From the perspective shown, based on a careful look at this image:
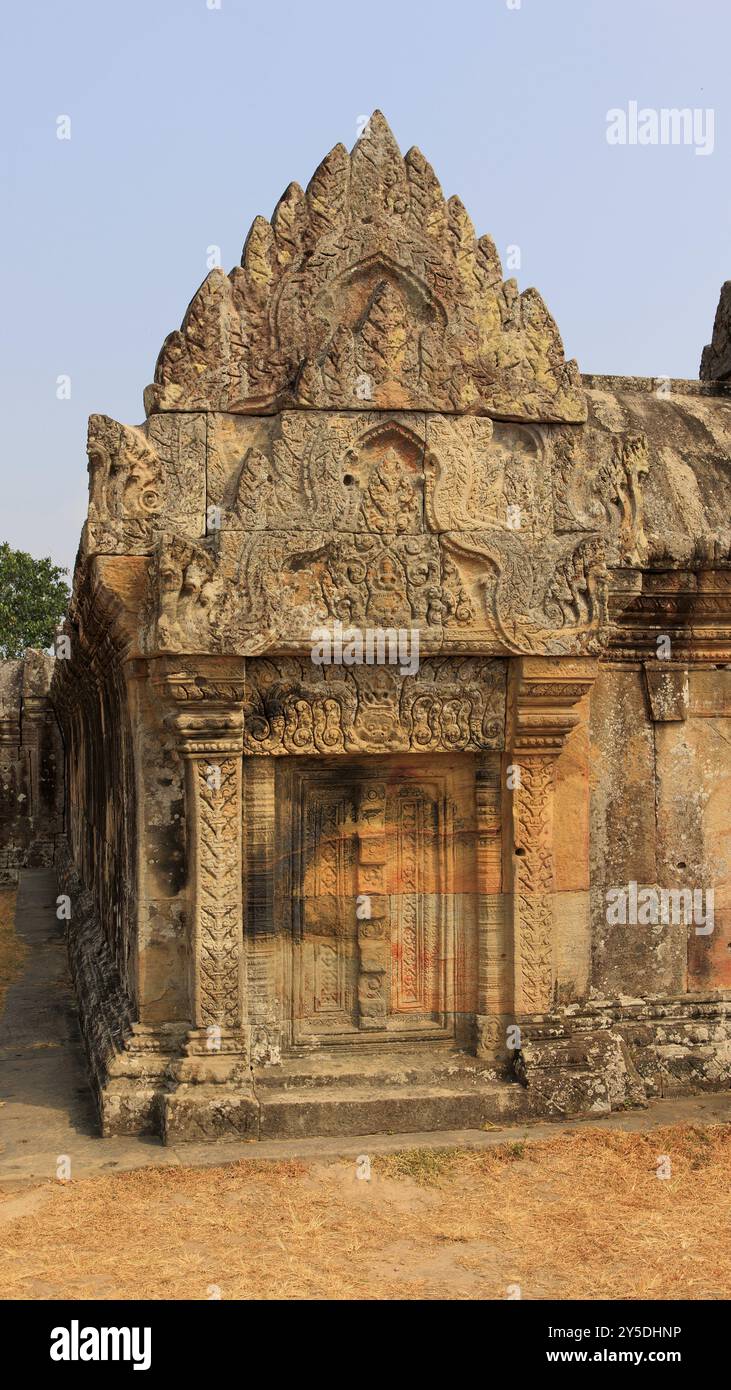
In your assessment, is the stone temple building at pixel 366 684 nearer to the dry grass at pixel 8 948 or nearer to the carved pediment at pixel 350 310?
the carved pediment at pixel 350 310

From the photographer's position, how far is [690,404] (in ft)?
31.6

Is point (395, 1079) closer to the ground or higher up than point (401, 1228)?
higher up

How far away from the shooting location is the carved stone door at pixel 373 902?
25.3 feet

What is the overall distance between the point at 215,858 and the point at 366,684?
131 centimetres

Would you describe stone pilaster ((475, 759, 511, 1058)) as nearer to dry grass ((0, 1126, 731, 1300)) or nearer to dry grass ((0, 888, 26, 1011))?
dry grass ((0, 1126, 731, 1300))

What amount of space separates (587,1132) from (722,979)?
186 cm

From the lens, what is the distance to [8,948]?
14102 millimetres

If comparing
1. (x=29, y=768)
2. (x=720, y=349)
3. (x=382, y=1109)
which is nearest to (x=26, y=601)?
(x=29, y=768)

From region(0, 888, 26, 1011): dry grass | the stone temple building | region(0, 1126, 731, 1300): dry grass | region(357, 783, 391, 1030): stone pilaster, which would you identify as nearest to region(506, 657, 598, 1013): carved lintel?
the stone temple building

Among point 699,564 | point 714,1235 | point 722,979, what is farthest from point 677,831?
point 714,1235

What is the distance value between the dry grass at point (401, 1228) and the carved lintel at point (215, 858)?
3.21 feet

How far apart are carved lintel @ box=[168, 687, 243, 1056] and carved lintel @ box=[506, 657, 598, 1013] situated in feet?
5.33

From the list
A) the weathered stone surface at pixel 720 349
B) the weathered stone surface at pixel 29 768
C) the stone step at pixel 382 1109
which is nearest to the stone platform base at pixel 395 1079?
the stone step at pixel 382 1109

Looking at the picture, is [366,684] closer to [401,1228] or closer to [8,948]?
[401,1228]
